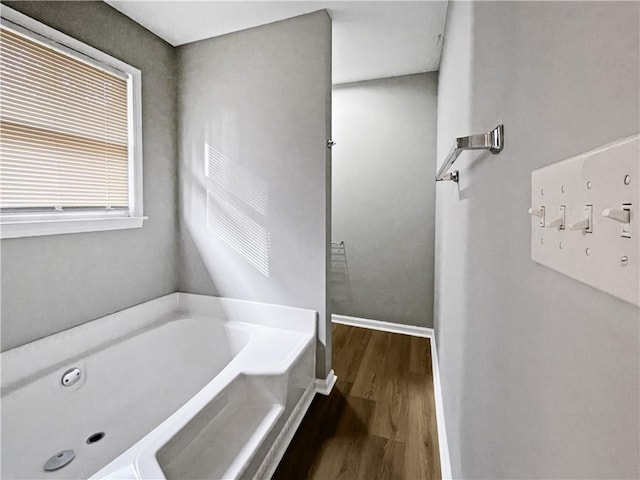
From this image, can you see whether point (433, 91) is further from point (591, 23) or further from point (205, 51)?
point (591, 23)

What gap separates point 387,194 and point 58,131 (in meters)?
2.38

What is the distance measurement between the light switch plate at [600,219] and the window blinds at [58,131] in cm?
200

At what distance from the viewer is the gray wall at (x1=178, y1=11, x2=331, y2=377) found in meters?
1.87

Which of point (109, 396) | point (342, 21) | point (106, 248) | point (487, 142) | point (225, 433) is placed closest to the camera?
point (487, 142)

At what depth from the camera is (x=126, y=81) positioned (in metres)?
1.91

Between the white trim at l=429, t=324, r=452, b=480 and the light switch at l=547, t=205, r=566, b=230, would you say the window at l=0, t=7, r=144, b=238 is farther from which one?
the white trim at l=429, t=324, r=452, b=480

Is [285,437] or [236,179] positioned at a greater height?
[236,179]

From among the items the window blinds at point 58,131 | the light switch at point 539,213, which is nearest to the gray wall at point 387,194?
the window blinds at point 58,131

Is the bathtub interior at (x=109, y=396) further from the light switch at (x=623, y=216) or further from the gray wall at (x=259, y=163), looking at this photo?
the light switch at (x=623, y=216)

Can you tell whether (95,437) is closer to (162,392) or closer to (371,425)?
(162,392)

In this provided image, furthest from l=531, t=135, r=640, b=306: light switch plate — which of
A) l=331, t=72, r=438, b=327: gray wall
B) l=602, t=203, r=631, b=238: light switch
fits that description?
l=331, t=72, r=438, b=327: gray wall

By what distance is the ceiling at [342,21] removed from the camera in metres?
1.78

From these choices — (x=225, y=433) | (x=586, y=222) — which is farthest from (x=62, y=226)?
(x=586, y=222)

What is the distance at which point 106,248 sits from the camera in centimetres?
182
